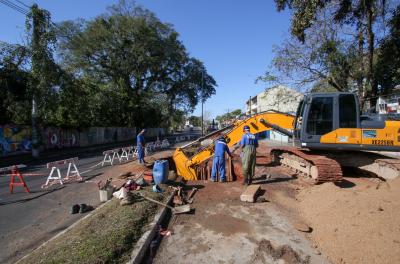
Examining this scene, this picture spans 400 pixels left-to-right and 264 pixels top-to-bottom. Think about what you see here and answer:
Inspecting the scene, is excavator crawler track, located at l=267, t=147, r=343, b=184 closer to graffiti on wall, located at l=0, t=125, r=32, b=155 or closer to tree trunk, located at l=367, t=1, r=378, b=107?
tree trunk, located at l=367, t=1, r=378, b=107

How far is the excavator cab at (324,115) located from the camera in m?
8.82

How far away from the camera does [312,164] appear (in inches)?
361

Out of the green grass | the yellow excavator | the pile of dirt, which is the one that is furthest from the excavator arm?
the green grass

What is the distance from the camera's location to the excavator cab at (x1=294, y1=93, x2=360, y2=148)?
28.9 feet

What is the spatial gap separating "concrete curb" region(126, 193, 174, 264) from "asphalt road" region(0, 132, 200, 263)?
1.89 metres

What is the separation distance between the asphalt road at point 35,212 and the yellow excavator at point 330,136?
334cm

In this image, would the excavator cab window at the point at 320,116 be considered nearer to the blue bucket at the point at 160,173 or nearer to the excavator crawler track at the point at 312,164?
the excavator crawler track at the point at 312,164

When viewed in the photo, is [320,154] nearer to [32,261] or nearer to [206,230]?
[206,230]

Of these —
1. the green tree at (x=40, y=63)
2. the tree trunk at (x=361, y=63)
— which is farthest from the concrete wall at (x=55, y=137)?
the tree trunk at (x=361, y=63)

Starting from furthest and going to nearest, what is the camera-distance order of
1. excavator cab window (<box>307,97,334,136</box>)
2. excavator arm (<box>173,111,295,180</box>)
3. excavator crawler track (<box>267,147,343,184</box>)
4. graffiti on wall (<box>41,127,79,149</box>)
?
graffiti on wall (<box>41,127,79,149</box>), excavator arm (<box>173,111,295,180</box>), excavator cab window (<box>307,97,334,136</box>), excavator crawler track (<box>267,147,343,184</box>)

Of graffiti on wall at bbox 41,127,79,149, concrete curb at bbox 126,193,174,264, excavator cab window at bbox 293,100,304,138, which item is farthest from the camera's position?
graffiti on wall at bbox 41,127,79,149

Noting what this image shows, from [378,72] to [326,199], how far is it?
43.1 ft

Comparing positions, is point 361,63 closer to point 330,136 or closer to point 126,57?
point 330,136

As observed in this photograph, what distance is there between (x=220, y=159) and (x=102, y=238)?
5.37 meters
